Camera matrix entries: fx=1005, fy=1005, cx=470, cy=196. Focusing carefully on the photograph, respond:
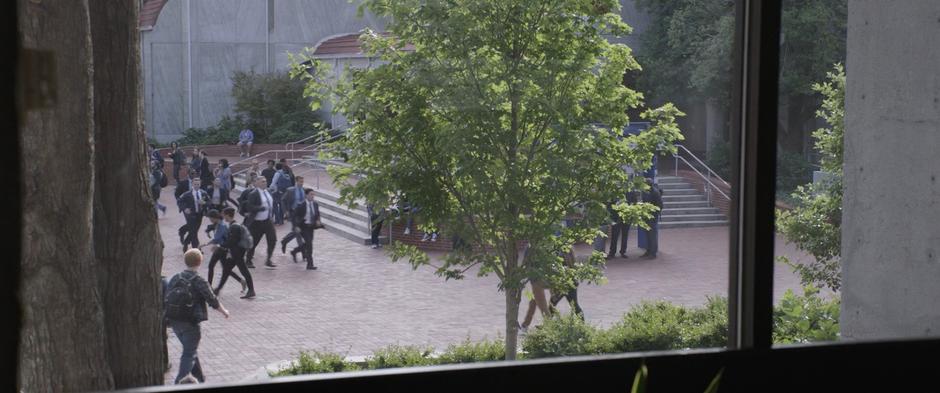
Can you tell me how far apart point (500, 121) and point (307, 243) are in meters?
2.55

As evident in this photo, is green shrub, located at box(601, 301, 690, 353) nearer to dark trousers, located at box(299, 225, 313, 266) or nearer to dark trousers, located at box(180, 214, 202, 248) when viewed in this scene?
dark trousers, located at box(299, 225, 313, 266)

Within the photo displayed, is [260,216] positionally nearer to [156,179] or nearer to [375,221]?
[156,179]

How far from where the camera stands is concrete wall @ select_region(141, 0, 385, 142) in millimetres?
6875

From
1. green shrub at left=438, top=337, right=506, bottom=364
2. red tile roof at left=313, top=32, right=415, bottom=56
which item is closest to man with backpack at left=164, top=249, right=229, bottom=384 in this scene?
red tile roof at left=313, top=32, right=415, bottom=56

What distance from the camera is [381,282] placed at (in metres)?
8.28

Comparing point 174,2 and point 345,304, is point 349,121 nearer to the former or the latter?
point 174,2

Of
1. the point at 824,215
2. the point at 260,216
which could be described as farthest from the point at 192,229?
the point at 824,215

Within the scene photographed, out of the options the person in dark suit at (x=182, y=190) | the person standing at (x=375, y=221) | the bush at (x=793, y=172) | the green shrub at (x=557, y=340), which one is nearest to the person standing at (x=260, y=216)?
the person in dark suit at (x=182, y=190)

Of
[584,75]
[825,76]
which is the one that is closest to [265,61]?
[584,75]

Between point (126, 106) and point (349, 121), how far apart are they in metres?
1.49

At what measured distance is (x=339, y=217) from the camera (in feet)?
26.9

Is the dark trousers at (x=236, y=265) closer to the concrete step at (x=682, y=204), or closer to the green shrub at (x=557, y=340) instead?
the green shrub at (x=557, y=340)

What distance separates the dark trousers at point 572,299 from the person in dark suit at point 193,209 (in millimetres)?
2874

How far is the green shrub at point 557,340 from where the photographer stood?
754 centimetres
